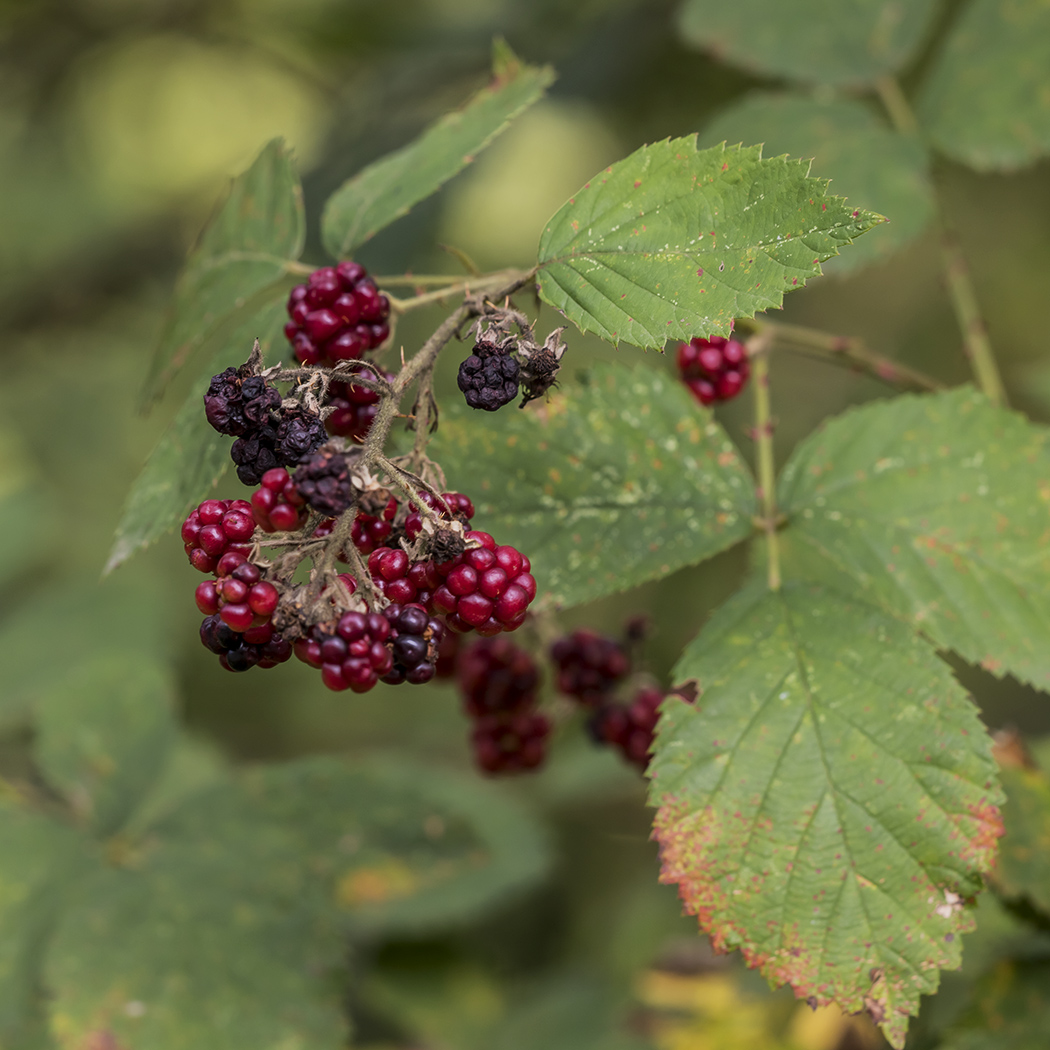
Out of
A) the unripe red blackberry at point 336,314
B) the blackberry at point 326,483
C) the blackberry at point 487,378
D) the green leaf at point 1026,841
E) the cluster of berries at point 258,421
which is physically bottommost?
the green leaf at point 1026,841

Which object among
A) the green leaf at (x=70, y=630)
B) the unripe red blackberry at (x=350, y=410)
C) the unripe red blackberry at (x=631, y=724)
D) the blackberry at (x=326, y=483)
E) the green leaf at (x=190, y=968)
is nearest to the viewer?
the blackberry at (x=326, y=483)

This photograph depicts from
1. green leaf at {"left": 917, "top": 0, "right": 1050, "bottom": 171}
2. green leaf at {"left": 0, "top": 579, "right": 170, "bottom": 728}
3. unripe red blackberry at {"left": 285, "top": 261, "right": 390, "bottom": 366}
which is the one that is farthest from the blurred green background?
green leaf at {"left": 917, "top": 0, "right": 1050, "bottom": 171}

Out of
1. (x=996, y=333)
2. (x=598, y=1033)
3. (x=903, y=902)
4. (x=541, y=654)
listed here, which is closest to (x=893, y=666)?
(x=903, y=902)

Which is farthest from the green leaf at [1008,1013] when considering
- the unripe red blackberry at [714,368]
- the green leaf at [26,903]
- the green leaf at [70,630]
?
the green leaf at [70,630]

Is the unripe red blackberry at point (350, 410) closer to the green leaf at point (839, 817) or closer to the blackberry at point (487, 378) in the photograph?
the blackberry at point (487, 378)

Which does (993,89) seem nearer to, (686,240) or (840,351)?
(840,351)

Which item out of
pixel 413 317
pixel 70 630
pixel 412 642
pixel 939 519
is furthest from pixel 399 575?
pixel 70 630
